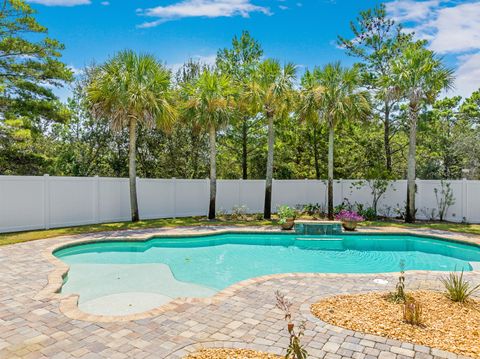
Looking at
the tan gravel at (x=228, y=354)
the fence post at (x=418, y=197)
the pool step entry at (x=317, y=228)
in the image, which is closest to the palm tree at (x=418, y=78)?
the fence post at (x=418, y=197)

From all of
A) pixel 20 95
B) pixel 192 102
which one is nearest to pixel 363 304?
pixel 192 102

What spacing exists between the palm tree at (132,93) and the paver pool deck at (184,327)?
27.7 ft

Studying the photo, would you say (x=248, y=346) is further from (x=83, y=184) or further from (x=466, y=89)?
(x=466, y=89)

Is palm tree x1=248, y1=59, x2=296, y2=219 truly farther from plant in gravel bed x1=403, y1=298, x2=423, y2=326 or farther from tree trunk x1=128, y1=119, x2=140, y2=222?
plant in gravel bed x1=403, y1=298, x2=423, y2=326

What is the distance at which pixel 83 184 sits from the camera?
13.5 metres

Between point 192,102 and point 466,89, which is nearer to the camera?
point 192,102

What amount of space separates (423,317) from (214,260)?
6087 millimetres

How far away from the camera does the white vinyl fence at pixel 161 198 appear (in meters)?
11.8

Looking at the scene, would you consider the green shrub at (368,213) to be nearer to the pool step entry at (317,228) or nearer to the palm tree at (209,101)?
the pool step entry at (317,228)

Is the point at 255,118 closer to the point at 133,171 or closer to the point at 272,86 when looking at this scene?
the point at 272,86

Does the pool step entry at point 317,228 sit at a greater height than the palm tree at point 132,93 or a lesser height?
lesser

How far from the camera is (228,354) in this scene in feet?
12.2

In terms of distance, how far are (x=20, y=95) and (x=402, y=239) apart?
52.3ft

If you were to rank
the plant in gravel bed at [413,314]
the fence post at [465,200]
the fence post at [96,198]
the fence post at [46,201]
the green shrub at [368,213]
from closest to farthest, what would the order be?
1. the plant in gravel bed at [413,314]
2. the fence post at [46,201]
3. the fence post at [96,198]
4. the fence post at [465,200]
5. the green shrub at [368,213]
